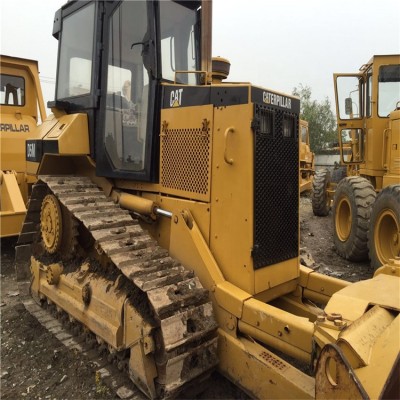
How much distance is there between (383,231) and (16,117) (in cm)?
677

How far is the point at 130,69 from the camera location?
3365 millimetres

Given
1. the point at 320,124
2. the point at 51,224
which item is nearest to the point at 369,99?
the point at 51,224

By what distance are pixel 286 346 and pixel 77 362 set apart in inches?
71.6

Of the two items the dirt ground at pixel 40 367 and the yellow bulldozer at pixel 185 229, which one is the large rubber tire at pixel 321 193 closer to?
the dirt ground at pixel 40 367

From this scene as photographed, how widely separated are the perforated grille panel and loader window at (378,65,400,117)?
16.3ft

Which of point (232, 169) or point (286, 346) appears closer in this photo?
point (286, 346)

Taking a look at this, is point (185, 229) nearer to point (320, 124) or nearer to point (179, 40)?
point (179, 40)

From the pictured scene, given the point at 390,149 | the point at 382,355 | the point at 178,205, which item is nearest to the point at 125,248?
the point at 178,205

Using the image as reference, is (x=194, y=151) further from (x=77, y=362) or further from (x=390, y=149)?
(x=390, y=149)

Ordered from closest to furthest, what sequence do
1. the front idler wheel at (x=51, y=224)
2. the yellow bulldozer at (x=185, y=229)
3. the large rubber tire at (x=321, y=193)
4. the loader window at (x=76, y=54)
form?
the yellow bulldozer at (x=185, y=229), the front idler wheel at (x=51, y=224), the loader window at (x=76, y=54), the large rubber tire at (x=321, y=193)

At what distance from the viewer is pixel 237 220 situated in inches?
107

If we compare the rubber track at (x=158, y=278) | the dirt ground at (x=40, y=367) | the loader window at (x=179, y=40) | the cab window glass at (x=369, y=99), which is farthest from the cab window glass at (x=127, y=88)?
Answer: the cab window glass at (x=369, y=99)

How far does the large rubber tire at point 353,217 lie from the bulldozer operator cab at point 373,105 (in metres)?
0.81

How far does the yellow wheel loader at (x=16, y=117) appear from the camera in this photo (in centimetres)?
636
